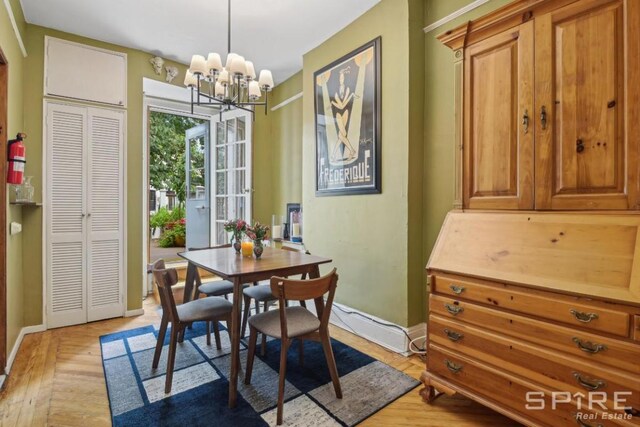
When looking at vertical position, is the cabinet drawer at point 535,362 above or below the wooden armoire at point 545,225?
below

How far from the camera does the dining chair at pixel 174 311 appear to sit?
2.01 meters

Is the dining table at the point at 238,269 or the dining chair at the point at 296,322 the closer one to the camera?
the dining chair at the point at 296,322

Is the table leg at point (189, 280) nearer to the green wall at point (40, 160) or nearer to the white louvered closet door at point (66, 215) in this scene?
the green wall at point (40, 160)

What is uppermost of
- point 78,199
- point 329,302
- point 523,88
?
point 523,88

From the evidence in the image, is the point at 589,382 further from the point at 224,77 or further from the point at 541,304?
the point at 224,77

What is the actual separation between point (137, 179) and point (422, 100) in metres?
2.98

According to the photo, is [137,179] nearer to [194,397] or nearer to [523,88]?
[194,397]

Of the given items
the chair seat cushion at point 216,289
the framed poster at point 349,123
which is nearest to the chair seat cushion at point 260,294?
the chair seat cushion at point 216,289

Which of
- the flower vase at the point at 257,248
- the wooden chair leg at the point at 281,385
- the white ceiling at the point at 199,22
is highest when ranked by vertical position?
the white ceiling at the point at 199,22

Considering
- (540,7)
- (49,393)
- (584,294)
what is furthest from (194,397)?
(540,7)

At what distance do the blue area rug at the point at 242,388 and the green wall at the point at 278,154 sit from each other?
217cm

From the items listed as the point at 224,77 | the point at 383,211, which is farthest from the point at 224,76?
the point at 383,211

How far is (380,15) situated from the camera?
2.73m

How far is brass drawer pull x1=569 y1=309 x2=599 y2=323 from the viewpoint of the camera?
1.33 m
